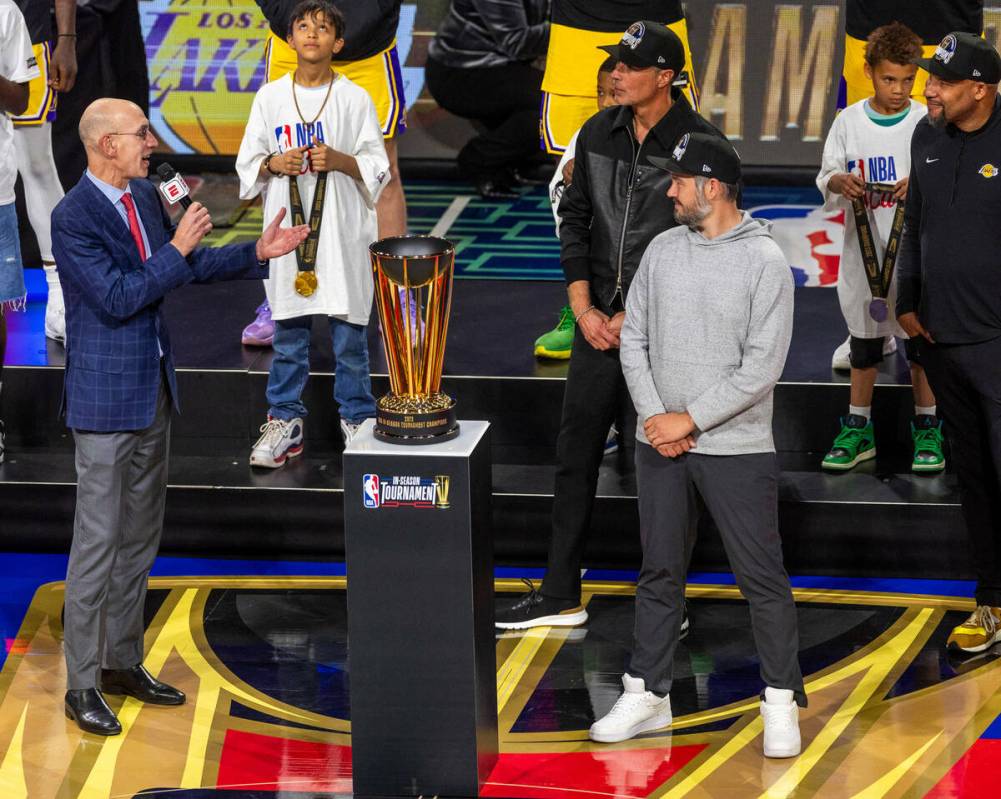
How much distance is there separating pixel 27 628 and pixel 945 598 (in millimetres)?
3067

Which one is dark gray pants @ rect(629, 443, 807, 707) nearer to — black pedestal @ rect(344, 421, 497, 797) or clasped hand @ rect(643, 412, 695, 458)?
clasped hand @ rect(643, 412, 695, 458)

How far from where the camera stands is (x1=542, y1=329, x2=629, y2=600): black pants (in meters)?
4.88

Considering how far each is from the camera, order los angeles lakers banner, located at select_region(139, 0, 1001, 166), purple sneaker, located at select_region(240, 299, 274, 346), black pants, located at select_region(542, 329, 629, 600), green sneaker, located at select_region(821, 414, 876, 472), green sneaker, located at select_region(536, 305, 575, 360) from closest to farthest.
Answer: black pants, located at select_region(542, 329, 629, 600) → green sneaker, located at select_region(821, 414, 876, 472) → green sneaker, located at select_region(536, 305, 575, 360) → purple sneaker, located at select_region(240, 299, 274, 346) → los angeles lakers banner, located at select_region(139, 0, 1001, 166)

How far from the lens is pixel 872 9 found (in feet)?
20.1

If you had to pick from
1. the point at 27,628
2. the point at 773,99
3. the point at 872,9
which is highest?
the point at 872,9

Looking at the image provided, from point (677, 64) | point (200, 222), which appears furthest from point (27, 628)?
point (677, 64)

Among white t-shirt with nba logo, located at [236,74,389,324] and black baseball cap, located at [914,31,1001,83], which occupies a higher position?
black baseball cap, located at [914,31,1001,83]

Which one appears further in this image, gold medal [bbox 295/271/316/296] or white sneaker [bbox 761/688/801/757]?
gold medal [bbox 295/271/316/296]

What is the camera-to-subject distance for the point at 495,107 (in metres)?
9.53

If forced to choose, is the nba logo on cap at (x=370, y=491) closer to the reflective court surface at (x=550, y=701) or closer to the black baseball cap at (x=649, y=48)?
the reflective court surface at (x=550, y=701)

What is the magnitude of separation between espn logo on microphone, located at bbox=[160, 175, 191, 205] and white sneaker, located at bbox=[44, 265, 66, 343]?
256 cm

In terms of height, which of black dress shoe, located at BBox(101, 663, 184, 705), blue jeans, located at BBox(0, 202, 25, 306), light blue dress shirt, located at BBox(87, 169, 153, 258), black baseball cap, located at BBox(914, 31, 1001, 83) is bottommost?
black dress shoe, located at BBox(101, 663, 184, 705)

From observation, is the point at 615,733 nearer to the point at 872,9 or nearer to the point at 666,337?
the point at 666,337

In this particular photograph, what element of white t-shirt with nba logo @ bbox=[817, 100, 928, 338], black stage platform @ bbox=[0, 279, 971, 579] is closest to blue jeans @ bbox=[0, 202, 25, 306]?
black stage platform @ bbox=[0, 279, 971, 579]
